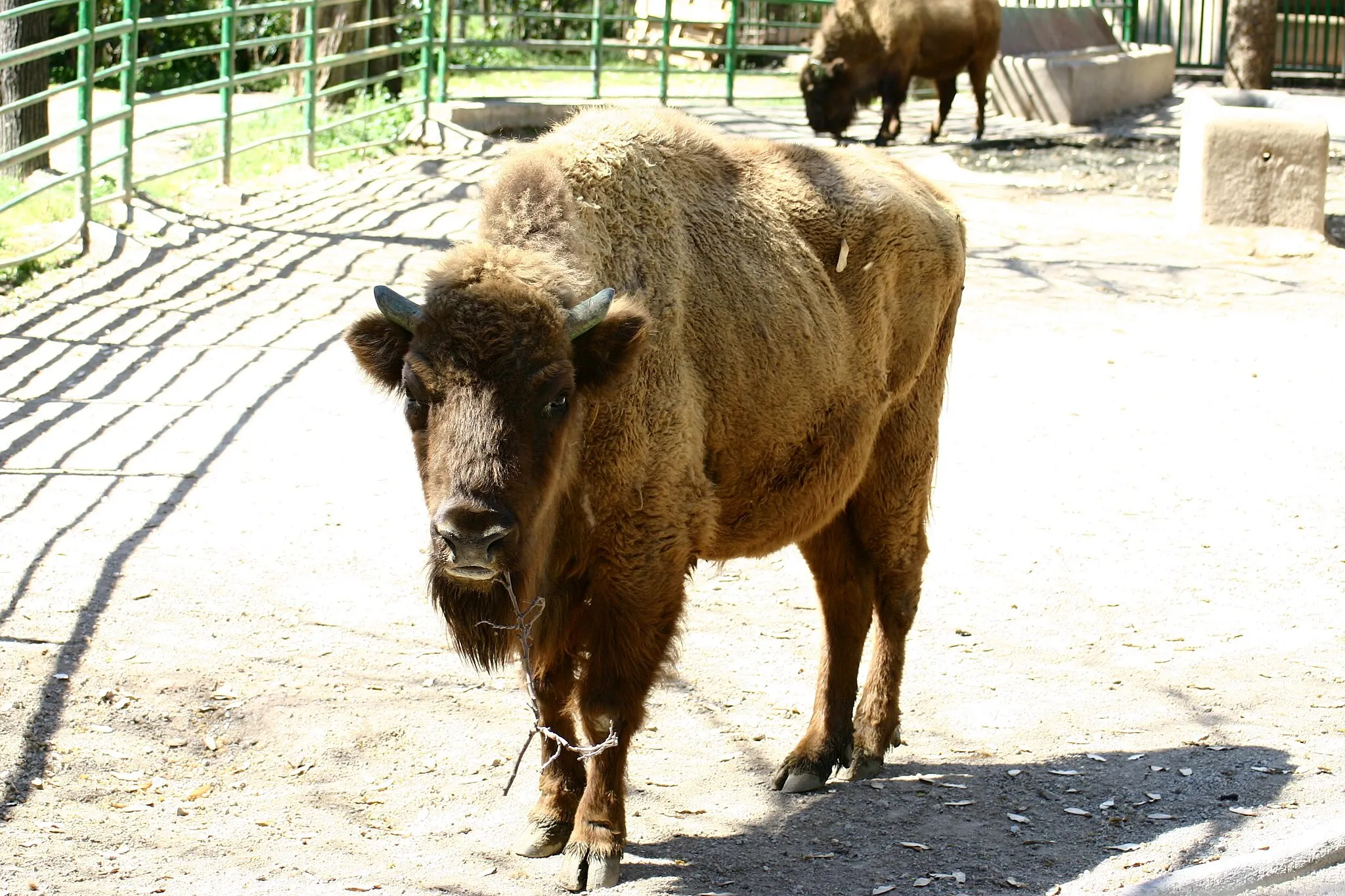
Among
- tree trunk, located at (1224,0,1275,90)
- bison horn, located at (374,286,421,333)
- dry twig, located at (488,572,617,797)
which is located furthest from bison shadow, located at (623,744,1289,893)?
tree trunk, located at (1224,0,1275,90)

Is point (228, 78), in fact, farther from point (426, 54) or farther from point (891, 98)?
point (891, 98)

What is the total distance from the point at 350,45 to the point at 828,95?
6.28m

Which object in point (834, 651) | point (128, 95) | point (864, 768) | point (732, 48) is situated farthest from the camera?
point (732, 48)

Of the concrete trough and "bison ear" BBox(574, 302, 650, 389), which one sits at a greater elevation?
the concrete trough

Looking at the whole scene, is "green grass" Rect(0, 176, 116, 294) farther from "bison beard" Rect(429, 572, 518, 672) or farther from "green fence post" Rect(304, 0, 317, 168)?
"bison beard" Rect(429, 572, 518, 672)

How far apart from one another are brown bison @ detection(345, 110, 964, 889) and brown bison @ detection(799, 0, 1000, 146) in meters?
13.2

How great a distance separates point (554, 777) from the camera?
14.5 ft

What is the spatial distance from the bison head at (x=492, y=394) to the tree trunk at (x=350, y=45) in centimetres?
1418

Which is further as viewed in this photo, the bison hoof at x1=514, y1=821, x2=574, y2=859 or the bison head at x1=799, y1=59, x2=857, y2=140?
the bison head at x1=799, y1=59, x2=857, y2=140

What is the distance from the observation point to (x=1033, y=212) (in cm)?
1401

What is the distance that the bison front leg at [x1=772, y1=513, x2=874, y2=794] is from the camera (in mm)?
4902

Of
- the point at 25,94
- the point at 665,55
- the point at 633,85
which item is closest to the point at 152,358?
the point at 25,94

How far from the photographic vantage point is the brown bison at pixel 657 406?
3.72 meters

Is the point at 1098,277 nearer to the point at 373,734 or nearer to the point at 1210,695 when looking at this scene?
the point at 1210,695
